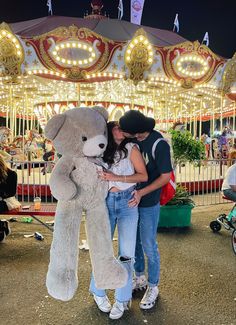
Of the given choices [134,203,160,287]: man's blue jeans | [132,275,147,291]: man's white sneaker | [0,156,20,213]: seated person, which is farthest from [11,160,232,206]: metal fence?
[134,203,160,287]: man's blue jeans

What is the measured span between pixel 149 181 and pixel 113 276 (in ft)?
2.94

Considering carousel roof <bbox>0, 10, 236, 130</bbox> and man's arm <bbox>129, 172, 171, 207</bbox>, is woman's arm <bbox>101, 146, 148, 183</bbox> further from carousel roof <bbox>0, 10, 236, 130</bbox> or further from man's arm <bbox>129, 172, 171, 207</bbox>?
carousel roof <bbox>0, 10, 236, 130</bbox>

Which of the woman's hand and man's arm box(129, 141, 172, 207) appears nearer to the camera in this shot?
the woman's hand

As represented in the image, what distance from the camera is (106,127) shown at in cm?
269

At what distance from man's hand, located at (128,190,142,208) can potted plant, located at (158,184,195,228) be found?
9.86 feet

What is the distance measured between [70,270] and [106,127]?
1.21 m

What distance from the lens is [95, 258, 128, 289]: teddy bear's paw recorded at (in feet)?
8.75

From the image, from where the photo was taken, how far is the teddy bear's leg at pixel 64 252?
2.57 meters

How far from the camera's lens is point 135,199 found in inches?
107

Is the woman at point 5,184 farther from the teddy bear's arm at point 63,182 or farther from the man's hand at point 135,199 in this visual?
the man's hand at point 135,199

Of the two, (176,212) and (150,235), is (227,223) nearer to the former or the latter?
(176,212)

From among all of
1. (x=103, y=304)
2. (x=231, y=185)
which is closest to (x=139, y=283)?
(x=103, y=304)

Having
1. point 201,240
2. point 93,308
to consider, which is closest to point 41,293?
point 93,308

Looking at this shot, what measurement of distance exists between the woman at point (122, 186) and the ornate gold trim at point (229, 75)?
895cm
